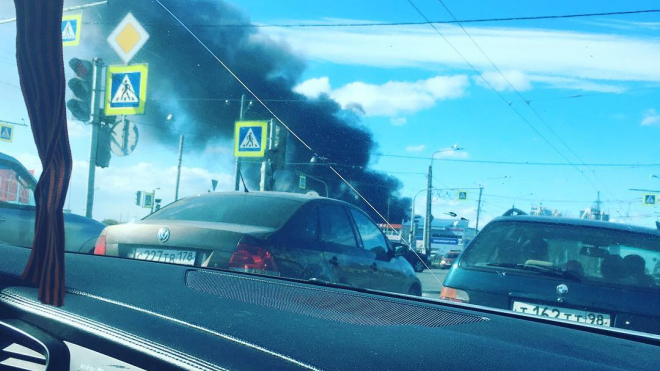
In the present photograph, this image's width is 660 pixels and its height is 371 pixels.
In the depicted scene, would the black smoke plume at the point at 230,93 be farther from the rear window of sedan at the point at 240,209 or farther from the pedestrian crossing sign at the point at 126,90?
the rear window of sedan at the point at 240,209

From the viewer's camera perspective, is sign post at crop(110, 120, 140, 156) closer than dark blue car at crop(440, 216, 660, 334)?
No

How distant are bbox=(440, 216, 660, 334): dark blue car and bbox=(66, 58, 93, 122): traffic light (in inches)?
61.4

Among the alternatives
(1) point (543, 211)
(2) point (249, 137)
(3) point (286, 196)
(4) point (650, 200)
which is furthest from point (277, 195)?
(4) point (650, 200)

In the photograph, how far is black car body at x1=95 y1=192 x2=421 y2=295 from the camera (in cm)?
217

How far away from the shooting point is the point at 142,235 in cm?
261

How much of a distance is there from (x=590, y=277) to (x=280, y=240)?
1.10 m

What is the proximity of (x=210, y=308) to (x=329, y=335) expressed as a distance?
0.38m

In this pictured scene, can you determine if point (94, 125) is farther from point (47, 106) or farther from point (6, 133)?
point (47, 106)

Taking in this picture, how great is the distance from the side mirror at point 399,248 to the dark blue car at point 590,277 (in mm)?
243

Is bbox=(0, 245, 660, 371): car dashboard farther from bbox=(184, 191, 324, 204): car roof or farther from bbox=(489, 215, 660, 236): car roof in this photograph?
bbox=(489, 215, 660, 236): car roof

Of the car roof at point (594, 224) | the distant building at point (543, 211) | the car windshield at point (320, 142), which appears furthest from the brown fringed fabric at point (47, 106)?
the car roof at point (594, 224)

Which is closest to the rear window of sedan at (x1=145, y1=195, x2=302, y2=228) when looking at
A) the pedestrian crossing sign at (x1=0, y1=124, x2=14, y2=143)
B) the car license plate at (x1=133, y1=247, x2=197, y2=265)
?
the car license plate at (x1=133, y1=247, x2=197, y2=265)

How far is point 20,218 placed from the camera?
2.45m

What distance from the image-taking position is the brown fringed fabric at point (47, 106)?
1550 millimetres
